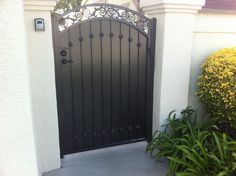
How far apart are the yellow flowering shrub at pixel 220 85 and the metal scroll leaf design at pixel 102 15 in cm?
104

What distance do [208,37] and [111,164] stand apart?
2.34m

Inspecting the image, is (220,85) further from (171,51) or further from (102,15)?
(102,15)

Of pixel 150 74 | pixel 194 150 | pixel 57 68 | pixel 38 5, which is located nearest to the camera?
pixel 38 5

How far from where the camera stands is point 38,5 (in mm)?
2605

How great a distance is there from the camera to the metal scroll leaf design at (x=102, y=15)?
298 centimetres

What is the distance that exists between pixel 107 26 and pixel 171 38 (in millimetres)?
890

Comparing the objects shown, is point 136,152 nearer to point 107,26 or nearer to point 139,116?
point 139,116

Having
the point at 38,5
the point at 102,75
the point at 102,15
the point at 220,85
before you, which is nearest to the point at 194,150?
the point at 220,85

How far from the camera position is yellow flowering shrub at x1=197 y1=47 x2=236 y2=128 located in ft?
10.3

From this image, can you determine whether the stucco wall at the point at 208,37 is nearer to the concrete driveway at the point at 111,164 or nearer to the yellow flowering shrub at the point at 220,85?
the yellow flowering shrub at the point at 220,85

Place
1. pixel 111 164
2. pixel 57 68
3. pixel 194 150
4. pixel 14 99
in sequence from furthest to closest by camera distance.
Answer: pixel 111 164, pixel 57 68, pixel 194 150, pixel 14 99

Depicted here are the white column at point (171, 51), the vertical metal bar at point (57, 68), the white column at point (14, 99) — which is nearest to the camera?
the white column at point (14, 99)

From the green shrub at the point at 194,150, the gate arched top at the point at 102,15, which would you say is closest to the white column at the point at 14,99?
the gate arched top at the point at 102,15

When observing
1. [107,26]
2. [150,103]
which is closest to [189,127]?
[150,103]
